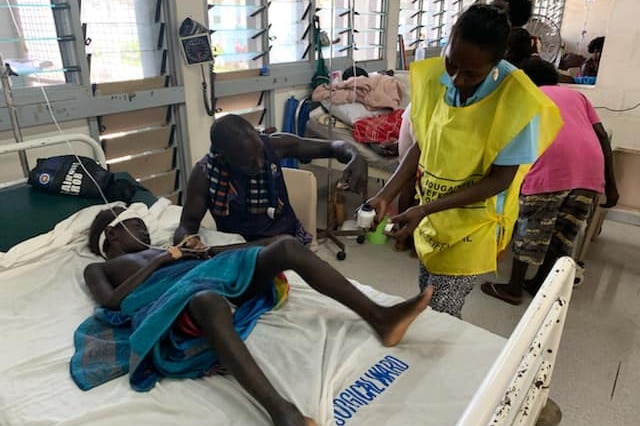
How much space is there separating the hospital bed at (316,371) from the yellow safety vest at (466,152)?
252mm

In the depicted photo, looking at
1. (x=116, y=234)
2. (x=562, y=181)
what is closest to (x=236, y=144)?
(x=116, y=234)

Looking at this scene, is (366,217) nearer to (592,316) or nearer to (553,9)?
(592,316)

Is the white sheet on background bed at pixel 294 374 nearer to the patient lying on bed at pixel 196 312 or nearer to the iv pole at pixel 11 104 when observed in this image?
the patient lying on bed at pixel 196 312

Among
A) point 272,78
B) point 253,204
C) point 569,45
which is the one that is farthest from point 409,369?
point 569,45

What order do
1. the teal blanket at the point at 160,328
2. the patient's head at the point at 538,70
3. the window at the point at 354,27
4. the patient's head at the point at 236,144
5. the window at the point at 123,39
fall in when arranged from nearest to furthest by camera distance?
1. the teal blanket at the point at 160,328
2. the patient's head at the point at 236,144
3. the patient's head at the point at 538,70
4. the window at the point at 123,39
5. the window at the point at 354,27

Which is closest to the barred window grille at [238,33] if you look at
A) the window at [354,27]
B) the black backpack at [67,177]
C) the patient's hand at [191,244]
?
the window at [354,27]

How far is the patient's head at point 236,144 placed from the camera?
195 cm

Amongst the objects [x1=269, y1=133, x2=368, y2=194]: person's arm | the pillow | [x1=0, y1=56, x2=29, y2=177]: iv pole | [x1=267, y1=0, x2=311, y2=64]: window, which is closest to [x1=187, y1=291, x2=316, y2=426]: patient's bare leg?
[x1=269, y1=133, x2=368, y2=194]: person's arm

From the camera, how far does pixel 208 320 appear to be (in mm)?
1300

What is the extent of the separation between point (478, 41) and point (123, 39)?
2202mm

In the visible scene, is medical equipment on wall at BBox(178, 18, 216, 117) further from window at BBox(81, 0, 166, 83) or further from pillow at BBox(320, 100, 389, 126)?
pillow at BBox(320, 100, 389, 126)

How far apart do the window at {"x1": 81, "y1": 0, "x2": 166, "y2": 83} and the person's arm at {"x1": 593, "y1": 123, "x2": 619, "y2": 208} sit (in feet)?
7.99

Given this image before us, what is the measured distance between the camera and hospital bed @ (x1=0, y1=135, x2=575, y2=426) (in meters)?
1.13

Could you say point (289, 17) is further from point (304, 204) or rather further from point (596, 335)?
point (596, 335)
